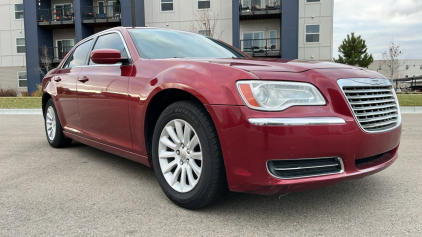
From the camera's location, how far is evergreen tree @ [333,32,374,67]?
32.3 meters

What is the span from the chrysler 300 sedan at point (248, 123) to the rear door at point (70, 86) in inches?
43.0

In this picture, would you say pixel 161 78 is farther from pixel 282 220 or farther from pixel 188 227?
pixel 282 220

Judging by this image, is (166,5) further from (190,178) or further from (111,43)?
(190,178)

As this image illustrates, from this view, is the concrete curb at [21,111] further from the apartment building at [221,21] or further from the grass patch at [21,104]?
the apartment building at [221,21]

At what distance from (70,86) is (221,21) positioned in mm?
20584

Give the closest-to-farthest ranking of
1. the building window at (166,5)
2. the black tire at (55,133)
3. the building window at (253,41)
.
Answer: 1. the black tire at (55,133)
2. the building window at (253,41)
3. the building window at (166,5)

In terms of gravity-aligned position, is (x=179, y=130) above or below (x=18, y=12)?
below

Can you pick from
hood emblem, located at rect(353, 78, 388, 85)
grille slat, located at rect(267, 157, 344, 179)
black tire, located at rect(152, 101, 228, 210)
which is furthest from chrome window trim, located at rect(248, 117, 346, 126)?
hood emblem, located at rect(353, 78, 388, 85)

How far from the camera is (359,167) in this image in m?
2.30

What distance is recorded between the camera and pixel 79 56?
14.7 ft

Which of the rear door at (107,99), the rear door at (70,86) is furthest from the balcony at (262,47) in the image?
the rear door at (107,99)

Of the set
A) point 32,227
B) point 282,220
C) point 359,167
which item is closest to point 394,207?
point 359,167

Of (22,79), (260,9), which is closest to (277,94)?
(260,9)

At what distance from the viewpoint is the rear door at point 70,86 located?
4098 mm
